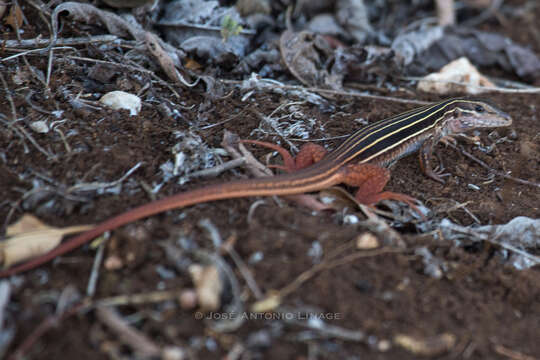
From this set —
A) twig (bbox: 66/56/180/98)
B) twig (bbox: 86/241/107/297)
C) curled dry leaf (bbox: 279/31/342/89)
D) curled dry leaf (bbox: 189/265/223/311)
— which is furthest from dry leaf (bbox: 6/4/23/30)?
curled dry leaf (bbox: 189/265/223/311)

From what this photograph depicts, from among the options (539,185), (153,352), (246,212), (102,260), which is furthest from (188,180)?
(539,185)

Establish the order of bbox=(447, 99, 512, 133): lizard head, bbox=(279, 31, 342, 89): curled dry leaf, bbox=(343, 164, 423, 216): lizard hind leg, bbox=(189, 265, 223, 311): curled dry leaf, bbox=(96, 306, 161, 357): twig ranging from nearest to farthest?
bbox=(96, 306, 161, 357): twig < bbox=(189, 265, 223, 311): curled dry leaf < bbox=(343, 164, 423, 216): lizard hind leg < bbox=(447, 99, 512, 133): lizard head < bbox=(279, 31, 342, 89): curled dry leaf

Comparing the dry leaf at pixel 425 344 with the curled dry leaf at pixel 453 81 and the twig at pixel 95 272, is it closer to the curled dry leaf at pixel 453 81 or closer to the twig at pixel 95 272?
the twig at pixel 95 272

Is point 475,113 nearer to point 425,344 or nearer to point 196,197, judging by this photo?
point 425,344

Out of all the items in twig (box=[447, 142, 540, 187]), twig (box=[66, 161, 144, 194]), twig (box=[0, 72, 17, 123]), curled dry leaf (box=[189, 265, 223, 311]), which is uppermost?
twig (box=[0, 72, 17, 123])

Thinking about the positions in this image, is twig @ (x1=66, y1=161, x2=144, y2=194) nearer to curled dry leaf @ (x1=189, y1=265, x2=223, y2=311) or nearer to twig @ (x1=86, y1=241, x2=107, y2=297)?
twig @ (x1=86, y1=241, x2=107, y2=297)

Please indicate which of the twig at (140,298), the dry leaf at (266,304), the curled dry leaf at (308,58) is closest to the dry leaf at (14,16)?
the curled dry leaf at (308,58)

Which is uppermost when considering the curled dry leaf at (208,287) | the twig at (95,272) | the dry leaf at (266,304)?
the curled dry leaf at (208,287)
